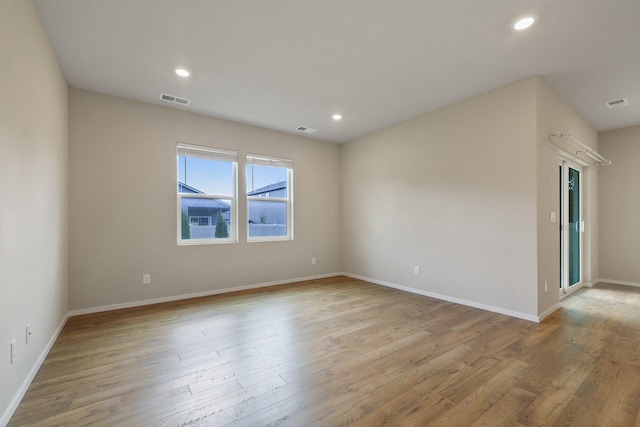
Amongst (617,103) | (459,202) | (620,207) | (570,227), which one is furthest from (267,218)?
(620,207)

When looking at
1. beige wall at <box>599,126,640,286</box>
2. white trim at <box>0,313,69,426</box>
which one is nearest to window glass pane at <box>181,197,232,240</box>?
white trim at <box>0,313,69,426</box>

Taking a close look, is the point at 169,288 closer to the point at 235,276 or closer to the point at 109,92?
the point at 235,276

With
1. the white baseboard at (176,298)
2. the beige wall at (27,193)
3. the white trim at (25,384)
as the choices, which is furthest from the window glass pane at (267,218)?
the white trim at (25,384)

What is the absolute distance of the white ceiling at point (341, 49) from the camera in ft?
7.20

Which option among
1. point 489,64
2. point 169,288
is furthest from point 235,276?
point 489,64

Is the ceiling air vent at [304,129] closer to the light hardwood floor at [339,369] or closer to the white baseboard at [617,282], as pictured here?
the light hardwood floor at [339,369]

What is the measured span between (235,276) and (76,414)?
2945 mm

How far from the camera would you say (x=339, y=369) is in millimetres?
2246

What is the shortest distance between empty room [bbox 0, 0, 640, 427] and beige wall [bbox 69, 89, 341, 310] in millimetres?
26

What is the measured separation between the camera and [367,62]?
294 cm

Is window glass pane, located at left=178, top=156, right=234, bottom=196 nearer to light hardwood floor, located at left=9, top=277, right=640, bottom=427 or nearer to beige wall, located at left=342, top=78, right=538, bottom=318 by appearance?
light hardwood floor, located at left=9, top=277, right=640, bottom=427

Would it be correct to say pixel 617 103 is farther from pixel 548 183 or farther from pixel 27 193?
pixel 27 193

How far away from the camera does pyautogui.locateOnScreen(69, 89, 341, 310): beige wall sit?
3525 millimetres

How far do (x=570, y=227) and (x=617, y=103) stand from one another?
1.82m
